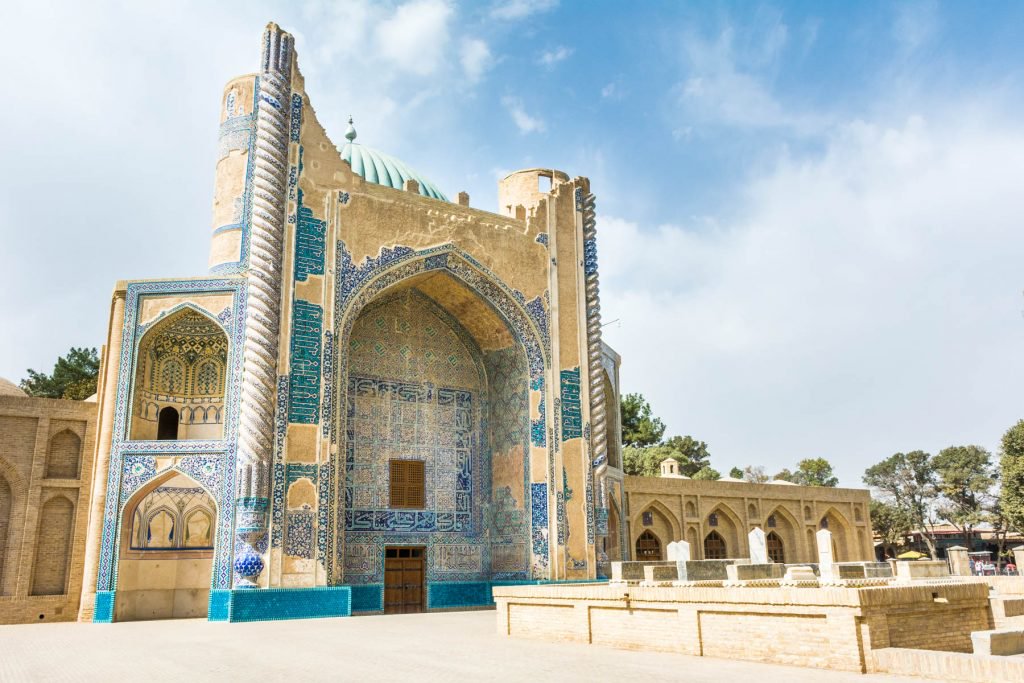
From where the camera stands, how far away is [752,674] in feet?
21.3

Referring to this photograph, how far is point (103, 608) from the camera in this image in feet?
43.6

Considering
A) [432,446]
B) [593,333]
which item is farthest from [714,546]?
[432,446]

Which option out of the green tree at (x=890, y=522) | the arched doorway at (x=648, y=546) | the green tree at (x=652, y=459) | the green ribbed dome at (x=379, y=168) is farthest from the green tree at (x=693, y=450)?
the green ribbed dome at (x=379, y=168)

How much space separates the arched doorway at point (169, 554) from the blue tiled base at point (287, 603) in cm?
353

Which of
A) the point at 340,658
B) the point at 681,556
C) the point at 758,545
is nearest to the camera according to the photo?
the point at 340,658

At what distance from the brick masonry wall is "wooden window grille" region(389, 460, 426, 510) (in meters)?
5.27

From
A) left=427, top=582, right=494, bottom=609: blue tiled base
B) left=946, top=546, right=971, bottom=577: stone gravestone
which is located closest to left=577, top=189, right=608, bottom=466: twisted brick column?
left=427, top=582, right=494, bottom=609: blue tiled base

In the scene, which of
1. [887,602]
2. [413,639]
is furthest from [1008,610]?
[413,639]

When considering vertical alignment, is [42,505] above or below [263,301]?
below

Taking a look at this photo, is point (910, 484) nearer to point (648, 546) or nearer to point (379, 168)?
point (648, 546)

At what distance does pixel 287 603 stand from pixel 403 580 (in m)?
3.18

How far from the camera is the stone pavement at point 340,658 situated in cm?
673

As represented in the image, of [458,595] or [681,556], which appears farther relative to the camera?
[458,595]

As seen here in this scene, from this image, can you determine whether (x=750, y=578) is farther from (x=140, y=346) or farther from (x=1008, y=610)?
(x=140, y=346)
